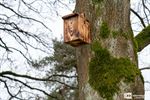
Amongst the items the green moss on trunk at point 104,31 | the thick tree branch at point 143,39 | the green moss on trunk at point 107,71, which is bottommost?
the green moss on trunk at point 107,71

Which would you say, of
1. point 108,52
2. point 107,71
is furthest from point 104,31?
point 107,71

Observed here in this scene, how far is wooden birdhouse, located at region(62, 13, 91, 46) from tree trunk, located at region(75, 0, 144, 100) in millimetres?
61

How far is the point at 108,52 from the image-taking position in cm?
310

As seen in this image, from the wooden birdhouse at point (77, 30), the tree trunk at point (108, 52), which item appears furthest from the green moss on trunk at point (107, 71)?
the wooden birdhouse at point (77, 30)

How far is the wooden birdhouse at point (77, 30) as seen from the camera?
→ 3.13 meters

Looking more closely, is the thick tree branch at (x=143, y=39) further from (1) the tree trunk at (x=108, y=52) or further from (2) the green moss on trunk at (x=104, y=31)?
(2) the green moss on trunk at (x=104, y=31)

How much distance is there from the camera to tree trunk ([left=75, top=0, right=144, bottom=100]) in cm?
302

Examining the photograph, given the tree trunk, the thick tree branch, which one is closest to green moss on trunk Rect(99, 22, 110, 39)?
the tree trunk

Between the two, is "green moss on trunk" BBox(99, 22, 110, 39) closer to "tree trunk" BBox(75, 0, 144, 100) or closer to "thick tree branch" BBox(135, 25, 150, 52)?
"tree trunk" BBox(75, 0, 144, 100)

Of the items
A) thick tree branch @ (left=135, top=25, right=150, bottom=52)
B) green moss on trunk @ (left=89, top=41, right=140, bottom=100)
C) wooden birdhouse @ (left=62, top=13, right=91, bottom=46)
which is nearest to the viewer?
green moss on trunk @ (left=89, top=41, right=140, bottom=100)

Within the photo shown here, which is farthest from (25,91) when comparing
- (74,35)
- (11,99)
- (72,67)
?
(74,35)

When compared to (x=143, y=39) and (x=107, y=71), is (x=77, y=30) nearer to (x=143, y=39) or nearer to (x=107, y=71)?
(x=107, y=71)

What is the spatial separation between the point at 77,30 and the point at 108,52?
1.06 feet

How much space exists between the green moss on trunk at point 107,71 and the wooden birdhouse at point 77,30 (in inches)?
4.4
